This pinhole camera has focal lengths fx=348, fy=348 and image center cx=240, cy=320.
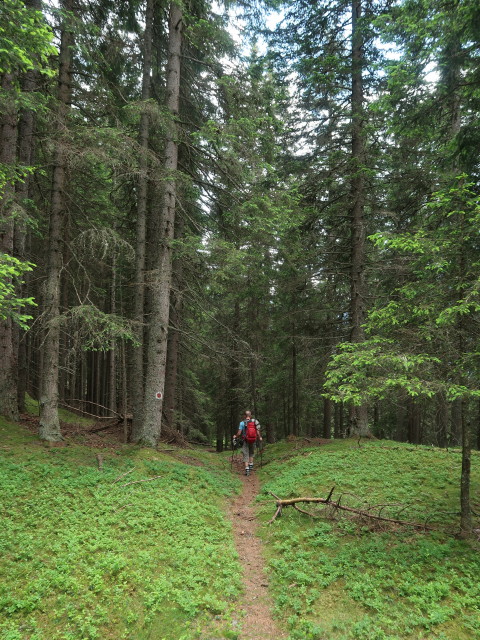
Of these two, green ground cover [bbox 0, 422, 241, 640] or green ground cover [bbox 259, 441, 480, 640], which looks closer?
green ground cover [bbox 0, 422, 241, 640]

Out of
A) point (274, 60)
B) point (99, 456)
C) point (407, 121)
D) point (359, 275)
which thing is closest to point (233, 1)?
point (274, 60)

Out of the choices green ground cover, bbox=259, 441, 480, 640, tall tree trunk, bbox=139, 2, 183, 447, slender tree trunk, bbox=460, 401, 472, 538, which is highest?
tall tree trunk, bbox=139, 2, 183, 447

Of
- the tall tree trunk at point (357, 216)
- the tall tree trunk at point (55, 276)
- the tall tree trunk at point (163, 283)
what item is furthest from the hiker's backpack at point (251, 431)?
the tall tree trunk at point (55, 276)

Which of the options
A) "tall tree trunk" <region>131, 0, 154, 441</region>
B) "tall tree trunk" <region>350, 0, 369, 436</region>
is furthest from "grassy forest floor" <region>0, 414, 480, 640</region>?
"tall tree trunk" <region>350, 0, 369, 436</region>

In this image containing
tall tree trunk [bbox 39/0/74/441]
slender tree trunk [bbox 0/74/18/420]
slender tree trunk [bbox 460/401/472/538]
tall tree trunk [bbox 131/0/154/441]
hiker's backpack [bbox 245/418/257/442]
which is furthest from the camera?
hiker's backpack [bbox 245/418/257/442]

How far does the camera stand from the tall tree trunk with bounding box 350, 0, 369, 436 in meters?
13.3

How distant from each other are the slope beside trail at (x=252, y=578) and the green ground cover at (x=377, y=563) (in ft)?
0.61

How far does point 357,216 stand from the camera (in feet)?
45.4

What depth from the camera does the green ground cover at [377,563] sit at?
14.8 ft

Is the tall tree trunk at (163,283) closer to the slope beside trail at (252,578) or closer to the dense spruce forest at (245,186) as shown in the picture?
the dense spruce forest at (245,186)

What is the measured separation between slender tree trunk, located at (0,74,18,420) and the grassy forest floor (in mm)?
1111

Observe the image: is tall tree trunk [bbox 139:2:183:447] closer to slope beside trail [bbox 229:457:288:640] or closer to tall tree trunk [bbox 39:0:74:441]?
tall tree trunk [bbox 39:0:74:441]

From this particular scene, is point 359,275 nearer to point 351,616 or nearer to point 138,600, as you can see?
point 351,616

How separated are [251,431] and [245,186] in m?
8.67
